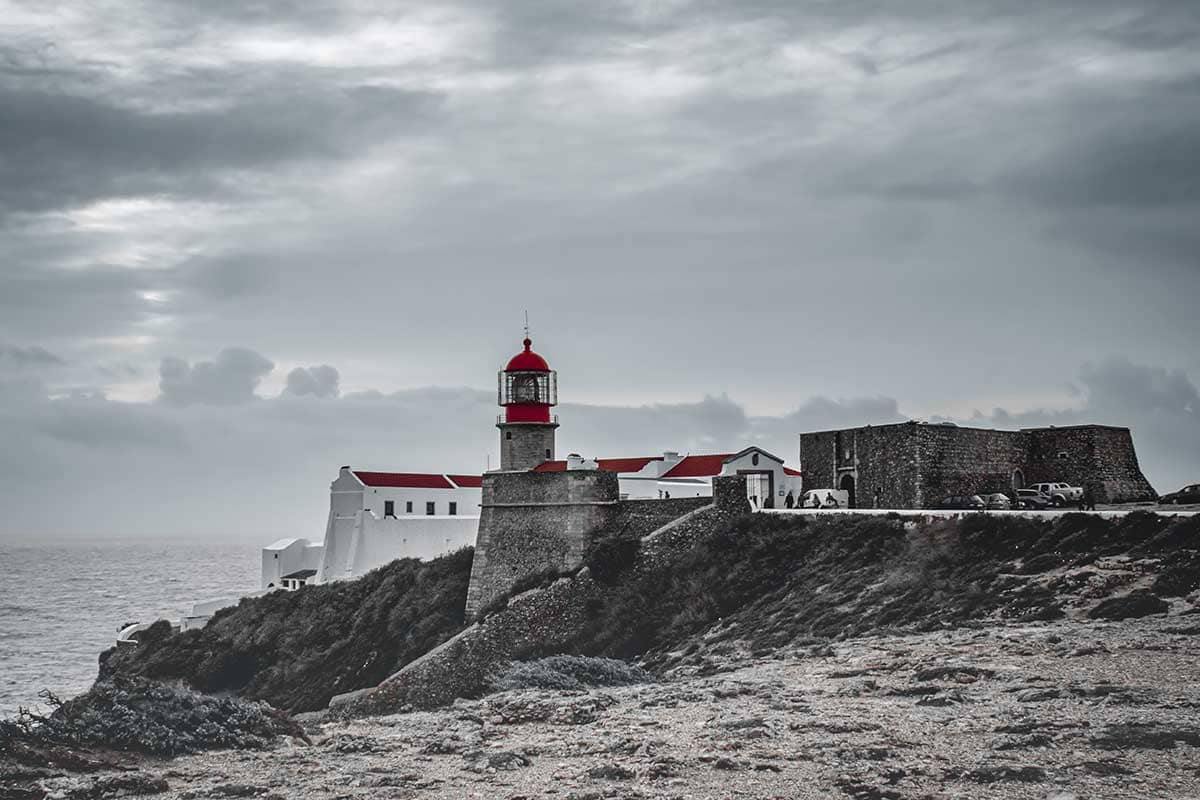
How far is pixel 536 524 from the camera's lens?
34562 mm

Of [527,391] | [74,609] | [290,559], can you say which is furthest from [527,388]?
[74,609]

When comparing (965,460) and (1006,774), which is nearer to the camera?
(1006,774)

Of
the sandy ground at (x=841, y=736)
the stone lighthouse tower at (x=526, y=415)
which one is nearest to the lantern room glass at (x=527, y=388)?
the stone lighthouse tower at (x=526, y=415)

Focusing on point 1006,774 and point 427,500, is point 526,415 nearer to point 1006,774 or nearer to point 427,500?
point 427,500

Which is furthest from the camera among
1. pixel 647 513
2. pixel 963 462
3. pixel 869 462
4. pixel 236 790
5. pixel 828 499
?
pixel 828 499

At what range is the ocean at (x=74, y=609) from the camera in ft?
158

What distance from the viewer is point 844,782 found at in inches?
557

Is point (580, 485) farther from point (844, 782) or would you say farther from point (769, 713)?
point (844, 782)

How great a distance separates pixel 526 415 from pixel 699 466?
8.47 metres

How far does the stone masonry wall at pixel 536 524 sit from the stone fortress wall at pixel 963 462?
8029mm

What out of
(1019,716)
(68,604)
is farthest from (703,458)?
(68,604)

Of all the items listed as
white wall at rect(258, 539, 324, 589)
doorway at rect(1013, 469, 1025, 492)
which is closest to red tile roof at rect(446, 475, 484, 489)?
white wall at rect(258, 539, 324, 589)

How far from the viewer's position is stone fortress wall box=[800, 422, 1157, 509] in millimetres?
34875

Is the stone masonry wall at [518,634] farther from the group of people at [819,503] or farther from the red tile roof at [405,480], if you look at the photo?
the red tile roof at [405,480]
